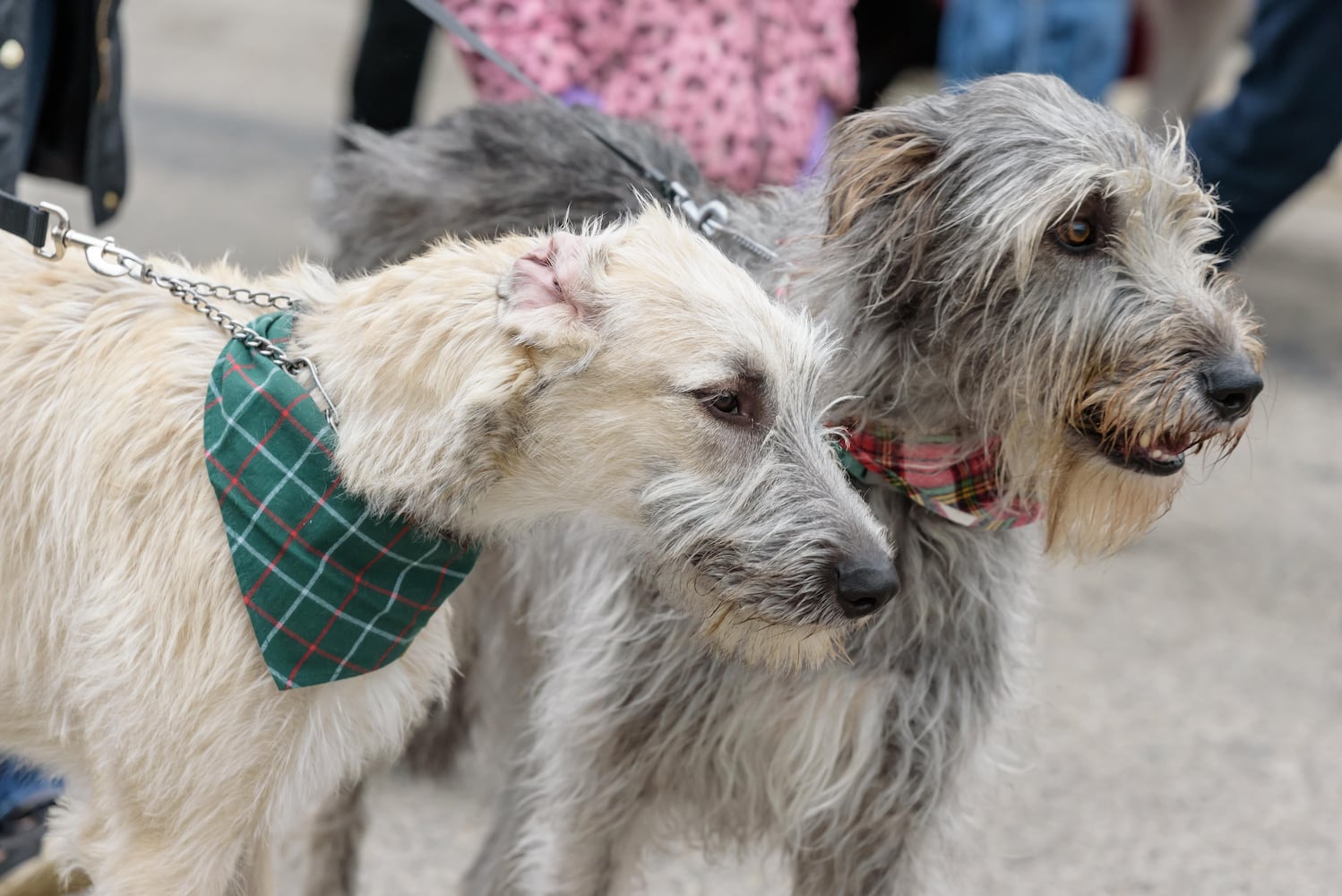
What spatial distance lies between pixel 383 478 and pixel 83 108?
1.89 m

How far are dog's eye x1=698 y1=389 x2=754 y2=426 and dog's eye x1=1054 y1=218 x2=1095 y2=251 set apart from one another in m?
0.70

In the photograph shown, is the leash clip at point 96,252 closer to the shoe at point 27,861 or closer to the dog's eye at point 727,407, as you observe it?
the dog's eye at point 727,407

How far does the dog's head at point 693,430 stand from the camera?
2234 mm

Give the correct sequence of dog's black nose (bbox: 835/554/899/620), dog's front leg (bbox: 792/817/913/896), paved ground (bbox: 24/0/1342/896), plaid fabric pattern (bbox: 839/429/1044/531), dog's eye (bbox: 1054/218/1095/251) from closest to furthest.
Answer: dog's black nose (bbox: 835/554/899/620)
dog's eye (bbox: 1054/218/1095/251)
plaid fabric pattern (bbox: 839/429/1044/531)
dog's front leg (bbox: 792/817/913/896)
paved ground (bbox: 24/0/1342/896)

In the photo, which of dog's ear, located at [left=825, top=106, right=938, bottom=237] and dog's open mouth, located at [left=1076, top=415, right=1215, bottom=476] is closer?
dog's open mouth, located at [left=1076, top=415, right=1215, bottom=476]

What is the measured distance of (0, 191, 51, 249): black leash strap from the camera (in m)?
2.54

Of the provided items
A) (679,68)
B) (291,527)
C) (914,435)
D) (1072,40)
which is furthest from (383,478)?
(1072,40)

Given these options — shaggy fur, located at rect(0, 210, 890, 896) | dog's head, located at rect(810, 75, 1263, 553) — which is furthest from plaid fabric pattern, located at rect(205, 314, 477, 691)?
dog's head, located at rect(810, 75, 1263, 553)

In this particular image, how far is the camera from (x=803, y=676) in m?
2.75

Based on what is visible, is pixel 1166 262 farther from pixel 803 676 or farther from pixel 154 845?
pixel 154 845

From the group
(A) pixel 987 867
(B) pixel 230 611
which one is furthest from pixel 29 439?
(A) pixel 987 867

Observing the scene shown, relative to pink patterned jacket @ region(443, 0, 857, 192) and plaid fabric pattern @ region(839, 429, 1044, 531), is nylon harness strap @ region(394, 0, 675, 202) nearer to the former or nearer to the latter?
pink patterned jacket @ region(443, 0, 857, 192)

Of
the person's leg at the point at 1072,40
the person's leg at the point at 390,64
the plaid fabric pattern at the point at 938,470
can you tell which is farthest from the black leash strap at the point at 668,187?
the person's leg at the point at 1072,40

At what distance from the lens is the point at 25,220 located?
100 inches
